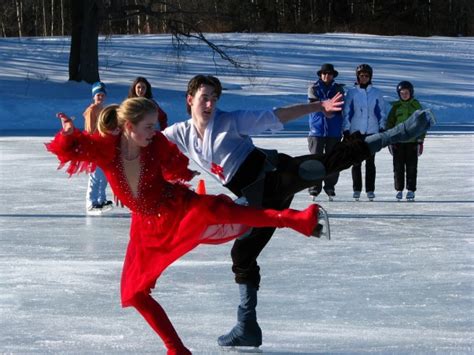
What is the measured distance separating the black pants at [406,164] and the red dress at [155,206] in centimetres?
654

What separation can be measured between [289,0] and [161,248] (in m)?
53.4

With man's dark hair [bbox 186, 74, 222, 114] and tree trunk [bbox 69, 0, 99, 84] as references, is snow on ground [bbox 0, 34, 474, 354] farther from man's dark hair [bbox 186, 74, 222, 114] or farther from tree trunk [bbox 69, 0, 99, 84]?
tree trunk [bbox 69, 0, 99, 84]

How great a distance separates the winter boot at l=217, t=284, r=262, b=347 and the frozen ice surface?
8 cm

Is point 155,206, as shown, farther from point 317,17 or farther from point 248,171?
point 317,17

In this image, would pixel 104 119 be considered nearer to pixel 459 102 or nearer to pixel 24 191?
pixel 24 191

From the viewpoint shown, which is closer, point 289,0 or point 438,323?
point 438,323

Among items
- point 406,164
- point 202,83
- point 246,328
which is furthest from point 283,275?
point 406,164

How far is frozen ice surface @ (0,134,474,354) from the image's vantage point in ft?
17.2

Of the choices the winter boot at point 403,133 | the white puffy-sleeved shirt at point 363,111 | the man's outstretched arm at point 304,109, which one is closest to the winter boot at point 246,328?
the man's outstretched arm at point 304,109

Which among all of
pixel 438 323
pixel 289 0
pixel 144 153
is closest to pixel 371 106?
pixel 438 323

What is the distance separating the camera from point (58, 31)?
5734 cm

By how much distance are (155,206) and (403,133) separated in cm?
140

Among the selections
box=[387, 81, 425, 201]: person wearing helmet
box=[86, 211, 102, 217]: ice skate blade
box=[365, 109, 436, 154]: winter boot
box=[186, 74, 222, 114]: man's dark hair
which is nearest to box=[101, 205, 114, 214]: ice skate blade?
box=[86, 211, 102, 217]: ice skate blade

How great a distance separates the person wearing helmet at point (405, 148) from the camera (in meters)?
11.0
